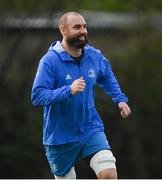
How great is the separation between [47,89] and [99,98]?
1374cm

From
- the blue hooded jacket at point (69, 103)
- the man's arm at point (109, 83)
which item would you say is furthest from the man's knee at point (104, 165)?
the man's arm at point (109, 83)

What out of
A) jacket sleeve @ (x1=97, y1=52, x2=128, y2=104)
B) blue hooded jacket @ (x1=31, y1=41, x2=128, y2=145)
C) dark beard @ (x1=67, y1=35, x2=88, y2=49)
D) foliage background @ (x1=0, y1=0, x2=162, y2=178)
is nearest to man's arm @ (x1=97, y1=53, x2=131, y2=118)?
jacket sleeve @ (x1=97, y1=52, x2=128, y2=104)

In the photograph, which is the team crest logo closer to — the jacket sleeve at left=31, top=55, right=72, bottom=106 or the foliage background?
the jacket sleeve at left=31, top=55, right=72, bottom=106

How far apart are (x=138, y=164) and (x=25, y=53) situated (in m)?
3.94

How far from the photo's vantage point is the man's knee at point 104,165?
8000 millimetres

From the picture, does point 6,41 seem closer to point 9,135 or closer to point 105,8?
point 9,135

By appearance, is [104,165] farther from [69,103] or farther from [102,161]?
[69,103]

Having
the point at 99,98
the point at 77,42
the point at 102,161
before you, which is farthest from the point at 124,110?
the point at 99,98

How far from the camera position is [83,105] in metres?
8.18

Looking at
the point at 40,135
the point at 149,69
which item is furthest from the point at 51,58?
the point at 149,69

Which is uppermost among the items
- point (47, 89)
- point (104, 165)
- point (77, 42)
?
point (77, 42)

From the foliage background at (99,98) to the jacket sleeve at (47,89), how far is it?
42.6 ft

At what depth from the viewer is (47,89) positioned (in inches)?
312

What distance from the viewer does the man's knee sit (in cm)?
800
